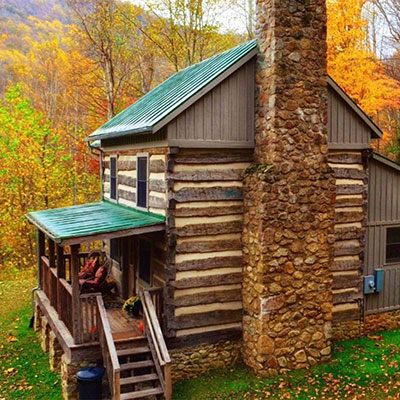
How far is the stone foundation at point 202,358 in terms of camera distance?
1037cm

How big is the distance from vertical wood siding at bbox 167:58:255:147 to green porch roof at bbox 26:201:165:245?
2025 millimetres

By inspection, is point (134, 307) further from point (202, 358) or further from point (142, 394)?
point (142, 394)

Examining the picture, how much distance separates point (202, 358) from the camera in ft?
34.9

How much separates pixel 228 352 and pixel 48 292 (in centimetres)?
561

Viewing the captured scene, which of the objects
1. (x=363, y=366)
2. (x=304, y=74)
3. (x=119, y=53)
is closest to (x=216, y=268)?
(x=363, y=366)

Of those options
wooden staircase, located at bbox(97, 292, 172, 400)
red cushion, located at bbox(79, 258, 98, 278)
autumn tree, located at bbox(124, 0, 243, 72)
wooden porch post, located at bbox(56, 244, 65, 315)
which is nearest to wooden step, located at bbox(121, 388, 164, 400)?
wooden staircase, located at bbox(97, 292, 172, 400)

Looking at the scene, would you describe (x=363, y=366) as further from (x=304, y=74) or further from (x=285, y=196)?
(x=304, y=74)

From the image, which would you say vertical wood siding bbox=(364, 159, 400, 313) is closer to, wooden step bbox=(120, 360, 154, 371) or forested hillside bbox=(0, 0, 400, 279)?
wooden step bbox=(120, 360, 154, 371)

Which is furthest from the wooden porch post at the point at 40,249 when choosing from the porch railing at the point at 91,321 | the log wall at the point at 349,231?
the log wall at the point at 349,231

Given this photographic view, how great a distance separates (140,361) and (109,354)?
1.12 m

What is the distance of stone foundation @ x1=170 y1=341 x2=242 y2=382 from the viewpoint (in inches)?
408

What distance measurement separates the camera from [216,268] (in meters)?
10.6

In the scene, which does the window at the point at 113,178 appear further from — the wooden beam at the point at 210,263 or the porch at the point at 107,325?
the wooden beam at the point at 210,263

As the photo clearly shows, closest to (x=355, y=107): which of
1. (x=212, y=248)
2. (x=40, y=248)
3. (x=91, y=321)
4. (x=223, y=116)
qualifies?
(x=223, y=116)
